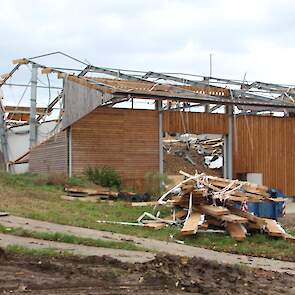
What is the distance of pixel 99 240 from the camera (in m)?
13.2

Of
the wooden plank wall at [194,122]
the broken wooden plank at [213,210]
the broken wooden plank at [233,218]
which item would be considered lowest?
the broken wooden plank at [233,218]

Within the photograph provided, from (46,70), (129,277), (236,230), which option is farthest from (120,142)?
(129,277)

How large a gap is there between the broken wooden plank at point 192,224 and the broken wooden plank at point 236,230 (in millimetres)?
773

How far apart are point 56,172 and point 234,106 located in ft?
31.4

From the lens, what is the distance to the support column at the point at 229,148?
1222 inches

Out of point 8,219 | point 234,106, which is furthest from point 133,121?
point 8,219

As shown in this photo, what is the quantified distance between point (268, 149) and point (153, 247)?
65.6 feet

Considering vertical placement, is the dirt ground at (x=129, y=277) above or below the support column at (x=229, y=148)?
below

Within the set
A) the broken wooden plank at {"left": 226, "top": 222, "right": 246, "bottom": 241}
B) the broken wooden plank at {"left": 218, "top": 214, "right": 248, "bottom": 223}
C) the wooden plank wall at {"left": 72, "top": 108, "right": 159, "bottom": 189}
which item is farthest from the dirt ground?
the wooden plank wall at {"left": 72, "top": 108, "right": 159, "bottom": 189}

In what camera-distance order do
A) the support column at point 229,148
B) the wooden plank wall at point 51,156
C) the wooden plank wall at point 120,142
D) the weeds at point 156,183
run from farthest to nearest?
the support column at point 229,148
the wooden plank wall at point 51,156
the wooden plank wall at point 120,142
the weeds at point 156,183

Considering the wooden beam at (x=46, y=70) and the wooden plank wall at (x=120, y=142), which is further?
the wooden beam at (x=46, y=70)

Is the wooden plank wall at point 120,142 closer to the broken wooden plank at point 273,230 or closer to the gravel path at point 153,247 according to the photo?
the gravel path at point 153,247

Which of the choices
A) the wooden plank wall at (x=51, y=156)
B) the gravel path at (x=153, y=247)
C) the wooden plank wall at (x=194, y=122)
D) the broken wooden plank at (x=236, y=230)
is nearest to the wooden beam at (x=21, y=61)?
the wooden plank wall at (x=51, y=156)

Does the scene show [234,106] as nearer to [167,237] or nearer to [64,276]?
[167,237]
